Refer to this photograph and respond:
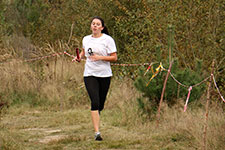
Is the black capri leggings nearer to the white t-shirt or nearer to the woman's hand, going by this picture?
the white t-shirt

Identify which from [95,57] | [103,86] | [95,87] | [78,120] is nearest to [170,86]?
[103,86]

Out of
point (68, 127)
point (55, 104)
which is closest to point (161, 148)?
point (68, 127)

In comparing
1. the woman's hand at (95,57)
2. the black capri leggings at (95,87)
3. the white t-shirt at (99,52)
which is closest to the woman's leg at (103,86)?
the black capri leggings at (95,87)

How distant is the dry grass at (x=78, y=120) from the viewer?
267 inches

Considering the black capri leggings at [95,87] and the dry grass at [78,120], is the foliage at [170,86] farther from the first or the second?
the black capri leggings at [95,87]

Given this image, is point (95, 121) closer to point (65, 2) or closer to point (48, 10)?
point (65, 2)

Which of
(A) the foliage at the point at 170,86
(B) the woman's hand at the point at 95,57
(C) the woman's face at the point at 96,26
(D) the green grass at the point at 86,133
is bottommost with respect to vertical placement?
(D) the green grass at the point at 86,133

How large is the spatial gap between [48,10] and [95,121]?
1530cm

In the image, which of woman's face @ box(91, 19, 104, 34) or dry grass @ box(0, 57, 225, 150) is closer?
dry grass @ box(0, 57, 225, 150)

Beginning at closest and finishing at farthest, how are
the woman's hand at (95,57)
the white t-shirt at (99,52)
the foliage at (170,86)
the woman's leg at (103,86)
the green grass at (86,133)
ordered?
the green grass at (86,133) < the woman's hand at (95,57) < the white t-shirt at (99,52) < the woman's leg at (103,86) < the foliage at (170,86)

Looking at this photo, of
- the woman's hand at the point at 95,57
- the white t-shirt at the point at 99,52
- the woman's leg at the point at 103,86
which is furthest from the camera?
the woman's leg at the point at 103,86

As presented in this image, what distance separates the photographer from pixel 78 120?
9438 millimetres

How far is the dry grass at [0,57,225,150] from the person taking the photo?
678cm

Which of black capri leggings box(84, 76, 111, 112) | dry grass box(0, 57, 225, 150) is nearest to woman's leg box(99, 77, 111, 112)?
black capri leggings box(84, 76, 111, 112)
